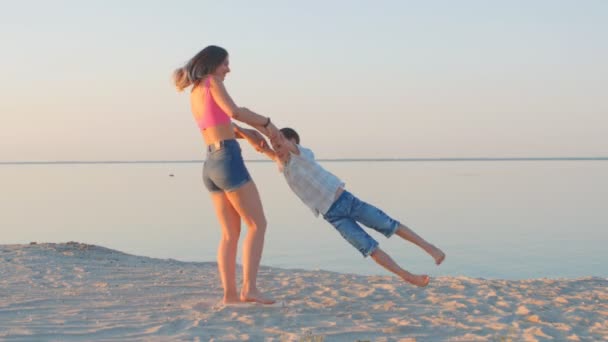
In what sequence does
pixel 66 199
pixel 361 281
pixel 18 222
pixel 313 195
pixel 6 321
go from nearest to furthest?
pixel 6 321, pixel 313 195, pixel 361 281, pixel 18 222, pixel 66 199

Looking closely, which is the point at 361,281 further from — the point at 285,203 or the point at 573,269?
the point at 285,203

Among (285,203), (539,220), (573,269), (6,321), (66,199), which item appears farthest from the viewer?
(66,199)

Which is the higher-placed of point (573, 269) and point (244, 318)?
point (573, 269)

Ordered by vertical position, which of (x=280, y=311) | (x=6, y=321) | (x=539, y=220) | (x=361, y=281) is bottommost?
(x=6, y=321)

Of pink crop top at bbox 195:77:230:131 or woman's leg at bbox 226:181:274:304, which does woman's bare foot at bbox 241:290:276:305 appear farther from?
pink crop top at bbox 195:77:230:131

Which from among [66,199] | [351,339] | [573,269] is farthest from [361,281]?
[66,199]

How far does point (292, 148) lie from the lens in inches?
221

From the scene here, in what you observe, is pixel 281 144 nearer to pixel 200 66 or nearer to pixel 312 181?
pixel 312 181

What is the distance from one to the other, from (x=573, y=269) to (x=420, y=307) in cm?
746

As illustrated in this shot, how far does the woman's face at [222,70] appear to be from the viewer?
5449 mm

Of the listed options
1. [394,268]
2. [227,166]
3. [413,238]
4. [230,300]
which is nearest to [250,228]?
[227,166]

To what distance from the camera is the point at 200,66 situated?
215 inches

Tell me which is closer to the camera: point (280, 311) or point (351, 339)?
point (351, 339)

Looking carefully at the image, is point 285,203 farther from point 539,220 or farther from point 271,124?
point 271,124
